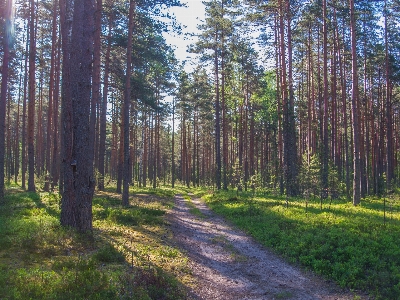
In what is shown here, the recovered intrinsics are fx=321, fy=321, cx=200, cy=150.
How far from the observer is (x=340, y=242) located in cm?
821

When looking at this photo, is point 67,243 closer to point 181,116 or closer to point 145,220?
point 145,220

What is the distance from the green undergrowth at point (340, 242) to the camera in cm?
640

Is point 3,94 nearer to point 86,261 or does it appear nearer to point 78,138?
point 78,138

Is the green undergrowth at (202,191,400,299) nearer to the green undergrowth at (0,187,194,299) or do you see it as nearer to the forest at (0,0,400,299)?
the forest at (0,0,400,299)

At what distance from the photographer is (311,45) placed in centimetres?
2852

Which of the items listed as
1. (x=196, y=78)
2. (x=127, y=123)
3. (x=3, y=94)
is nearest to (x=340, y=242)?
(x=127, y=123)

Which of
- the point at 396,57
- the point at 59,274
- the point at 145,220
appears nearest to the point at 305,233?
the point at 145,220

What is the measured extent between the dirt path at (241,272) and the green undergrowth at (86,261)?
0.46 m

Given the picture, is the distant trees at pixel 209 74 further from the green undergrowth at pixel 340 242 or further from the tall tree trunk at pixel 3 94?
the green undergrowth at pixel 340 242

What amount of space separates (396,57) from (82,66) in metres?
28.2

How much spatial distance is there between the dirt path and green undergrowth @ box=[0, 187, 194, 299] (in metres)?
0.46

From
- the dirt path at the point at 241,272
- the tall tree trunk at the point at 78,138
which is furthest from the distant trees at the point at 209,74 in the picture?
the dirt path at the point at 241,272

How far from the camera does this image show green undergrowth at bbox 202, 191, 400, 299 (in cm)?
640

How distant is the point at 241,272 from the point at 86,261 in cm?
349
